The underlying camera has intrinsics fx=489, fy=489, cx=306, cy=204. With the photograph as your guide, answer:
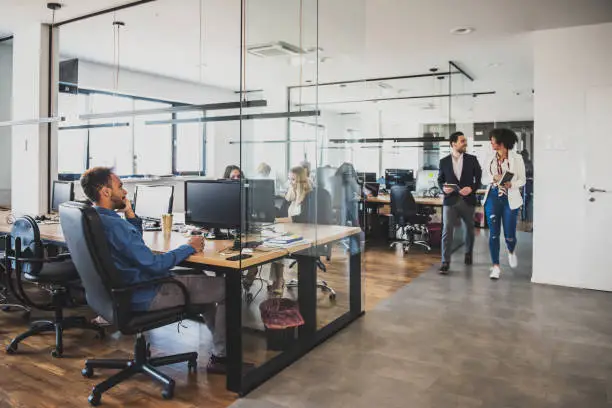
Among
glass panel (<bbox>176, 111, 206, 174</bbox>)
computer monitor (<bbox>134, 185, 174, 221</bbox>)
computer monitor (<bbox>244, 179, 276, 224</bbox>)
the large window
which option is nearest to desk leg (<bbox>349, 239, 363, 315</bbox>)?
computer monitor (<bbox>244, 179, 276, 224</bbox>)

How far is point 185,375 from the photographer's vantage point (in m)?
2.98

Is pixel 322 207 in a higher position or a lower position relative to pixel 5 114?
lower

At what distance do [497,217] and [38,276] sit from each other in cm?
461

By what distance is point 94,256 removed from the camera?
243 cm

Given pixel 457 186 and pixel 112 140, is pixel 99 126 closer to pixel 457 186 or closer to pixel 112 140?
pixel 112 140

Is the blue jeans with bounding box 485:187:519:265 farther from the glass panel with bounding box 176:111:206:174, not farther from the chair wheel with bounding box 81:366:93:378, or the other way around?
the glass panel with bounding box 176:111:206:174

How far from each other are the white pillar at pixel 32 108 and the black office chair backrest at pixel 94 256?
12.0 ft

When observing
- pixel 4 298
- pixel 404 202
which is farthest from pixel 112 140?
pixel 404 202

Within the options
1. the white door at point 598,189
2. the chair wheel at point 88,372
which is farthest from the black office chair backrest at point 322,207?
the white door at point 598,189

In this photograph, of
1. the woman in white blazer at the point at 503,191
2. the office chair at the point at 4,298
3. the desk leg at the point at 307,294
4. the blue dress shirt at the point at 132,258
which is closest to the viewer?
the blue dress shirt at the point at 132,258

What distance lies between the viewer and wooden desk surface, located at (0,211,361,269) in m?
2.83

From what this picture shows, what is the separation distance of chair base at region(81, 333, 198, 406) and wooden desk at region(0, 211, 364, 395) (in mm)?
351

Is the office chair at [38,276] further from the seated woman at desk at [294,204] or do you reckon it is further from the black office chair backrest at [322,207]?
the black office chair backrest at [322,207]

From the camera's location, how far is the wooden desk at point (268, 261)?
2.76 m
